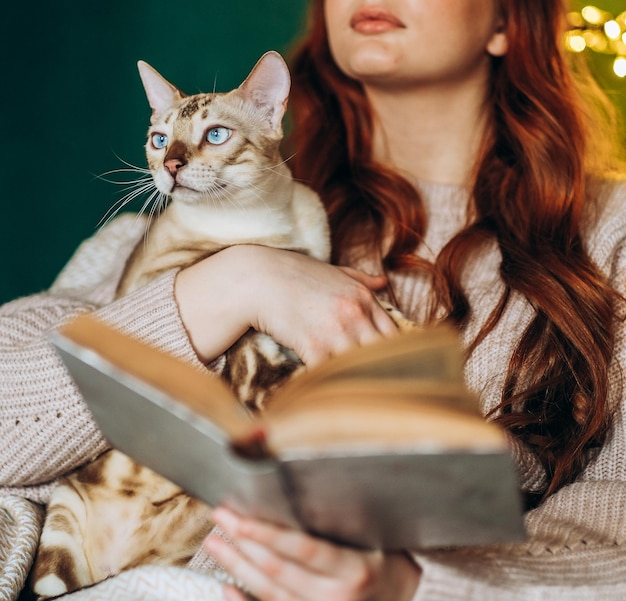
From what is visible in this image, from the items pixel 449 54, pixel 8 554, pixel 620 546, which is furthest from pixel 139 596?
pixel 449 54

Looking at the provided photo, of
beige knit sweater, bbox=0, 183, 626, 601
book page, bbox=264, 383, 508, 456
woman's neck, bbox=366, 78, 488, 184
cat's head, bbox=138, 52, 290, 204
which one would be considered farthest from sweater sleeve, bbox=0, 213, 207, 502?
woman's neck, bbox=366, 78, 488, 184

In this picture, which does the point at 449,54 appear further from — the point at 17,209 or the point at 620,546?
the point at 17,209

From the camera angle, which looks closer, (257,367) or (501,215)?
(257,367)

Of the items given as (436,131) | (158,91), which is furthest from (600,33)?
(158,91)

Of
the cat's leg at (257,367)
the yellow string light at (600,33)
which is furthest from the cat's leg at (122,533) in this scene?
the yellow string light at (600,33)

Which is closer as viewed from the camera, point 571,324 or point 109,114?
point 571,324

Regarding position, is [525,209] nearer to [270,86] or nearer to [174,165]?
[270,86]

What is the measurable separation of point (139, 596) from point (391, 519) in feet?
1.22

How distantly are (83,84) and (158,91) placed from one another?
506 mm

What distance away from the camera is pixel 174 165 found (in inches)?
40.1

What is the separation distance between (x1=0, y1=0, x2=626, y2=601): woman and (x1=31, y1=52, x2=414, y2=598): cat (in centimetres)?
5

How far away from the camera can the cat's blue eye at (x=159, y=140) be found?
1.10m

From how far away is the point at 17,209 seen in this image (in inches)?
66.9

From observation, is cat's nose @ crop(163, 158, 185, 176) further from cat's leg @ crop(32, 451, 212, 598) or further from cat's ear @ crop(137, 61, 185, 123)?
cat's leg @ crop(32, 451, 212, 598)
